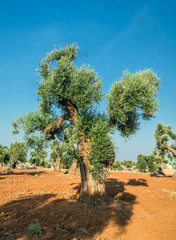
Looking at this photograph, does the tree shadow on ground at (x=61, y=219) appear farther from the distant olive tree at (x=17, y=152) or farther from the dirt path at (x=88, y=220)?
the distant olive tree at (x=17, y=152)

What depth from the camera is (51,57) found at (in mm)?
14961

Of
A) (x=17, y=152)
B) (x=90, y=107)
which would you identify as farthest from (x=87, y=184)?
(x=17, y=152)

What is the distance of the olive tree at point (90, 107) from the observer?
11.5 meters

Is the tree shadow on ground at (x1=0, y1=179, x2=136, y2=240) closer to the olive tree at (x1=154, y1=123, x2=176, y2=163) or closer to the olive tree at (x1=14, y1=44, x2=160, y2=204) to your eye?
the olive tree at (x1=14, y1=44, x2=160, y2=204)

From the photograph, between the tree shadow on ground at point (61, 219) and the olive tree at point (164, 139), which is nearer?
the tree shadow on ground at point (61, 219)

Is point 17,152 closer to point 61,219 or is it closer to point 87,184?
point 87,184

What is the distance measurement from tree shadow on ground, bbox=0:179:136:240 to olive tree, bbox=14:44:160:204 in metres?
1.82

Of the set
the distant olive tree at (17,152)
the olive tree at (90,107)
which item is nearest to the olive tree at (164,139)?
the olive tree at (90,107)

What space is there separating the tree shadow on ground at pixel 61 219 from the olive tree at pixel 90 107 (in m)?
1.82

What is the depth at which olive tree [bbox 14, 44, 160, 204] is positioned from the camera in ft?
37.8

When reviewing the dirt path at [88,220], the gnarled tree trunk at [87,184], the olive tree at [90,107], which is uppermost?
the olive tree at [90,107]

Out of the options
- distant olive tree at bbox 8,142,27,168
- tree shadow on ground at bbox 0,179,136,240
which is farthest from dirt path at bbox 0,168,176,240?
distant olive tree at bbox 8,142,27,168

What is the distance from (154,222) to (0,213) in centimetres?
801

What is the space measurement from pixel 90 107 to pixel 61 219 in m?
8.50
